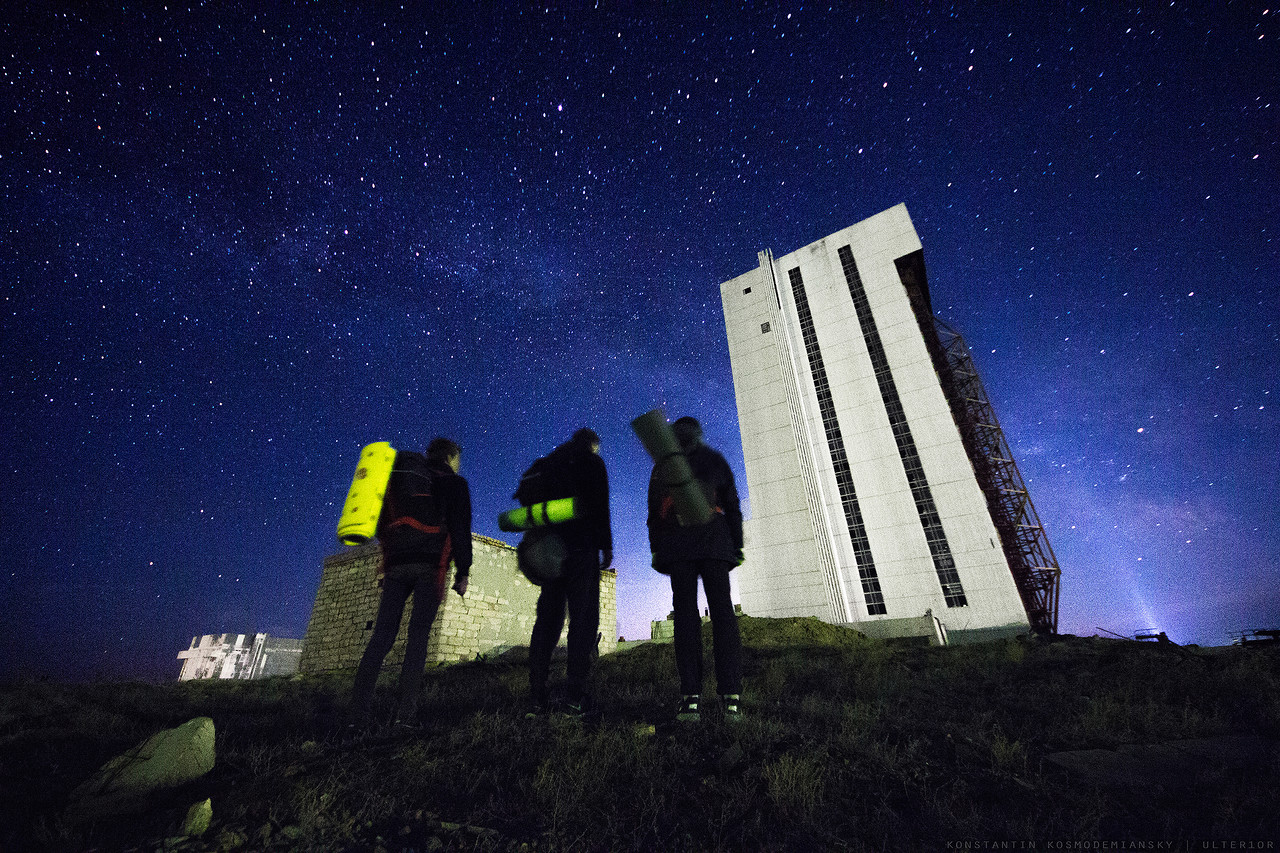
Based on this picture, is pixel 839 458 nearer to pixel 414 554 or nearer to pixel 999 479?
pixel 999 479

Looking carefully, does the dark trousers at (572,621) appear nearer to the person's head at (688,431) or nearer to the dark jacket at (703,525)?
the dark jacket at (703,525)

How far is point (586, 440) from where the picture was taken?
12.4ft

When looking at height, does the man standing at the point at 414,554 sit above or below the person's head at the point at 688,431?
below

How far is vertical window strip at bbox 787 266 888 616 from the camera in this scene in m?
21.1

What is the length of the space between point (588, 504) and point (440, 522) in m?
1.07

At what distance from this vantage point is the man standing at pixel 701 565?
2994 millimetres

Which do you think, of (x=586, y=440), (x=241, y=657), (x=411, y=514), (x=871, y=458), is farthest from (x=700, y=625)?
(x=241, y=657)

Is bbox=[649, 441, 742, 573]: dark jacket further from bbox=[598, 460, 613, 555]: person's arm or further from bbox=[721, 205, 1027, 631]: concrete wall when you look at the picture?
bbox=[721, 205, 1027, 631]: concrete wall

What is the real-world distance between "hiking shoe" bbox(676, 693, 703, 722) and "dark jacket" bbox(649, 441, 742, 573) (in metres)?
0.79

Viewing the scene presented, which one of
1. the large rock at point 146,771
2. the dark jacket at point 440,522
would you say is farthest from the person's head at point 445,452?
the large rock at point 146,771

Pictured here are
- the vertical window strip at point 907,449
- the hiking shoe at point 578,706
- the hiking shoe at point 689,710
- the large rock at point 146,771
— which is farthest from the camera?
the vertical window strip at point 907,449

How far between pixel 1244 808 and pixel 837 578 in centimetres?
2088

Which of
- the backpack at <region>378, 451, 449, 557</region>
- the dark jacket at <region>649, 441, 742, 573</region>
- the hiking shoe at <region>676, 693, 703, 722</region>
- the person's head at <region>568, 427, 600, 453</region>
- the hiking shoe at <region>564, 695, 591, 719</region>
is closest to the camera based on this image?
the hiking shoe at <region>676, 693, 703, 722</region>

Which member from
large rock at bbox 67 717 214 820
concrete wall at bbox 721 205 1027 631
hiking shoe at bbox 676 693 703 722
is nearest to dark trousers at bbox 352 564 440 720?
large rock at bbox 67 717 214 820
